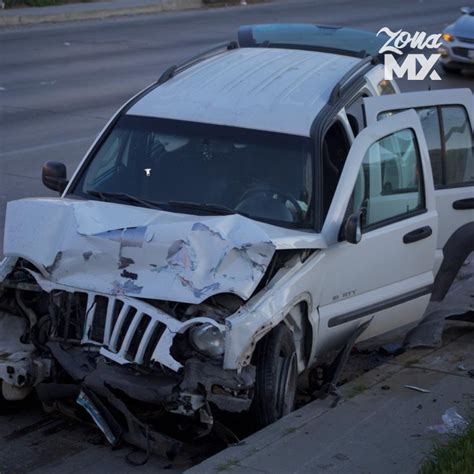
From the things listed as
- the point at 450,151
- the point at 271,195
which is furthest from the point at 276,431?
the point at 450,151

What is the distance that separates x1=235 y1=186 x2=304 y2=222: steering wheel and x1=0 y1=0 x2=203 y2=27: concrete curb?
2237 cm

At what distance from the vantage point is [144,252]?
6.12 meters

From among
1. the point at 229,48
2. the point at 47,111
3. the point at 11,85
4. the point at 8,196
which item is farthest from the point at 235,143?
the point at 11,85

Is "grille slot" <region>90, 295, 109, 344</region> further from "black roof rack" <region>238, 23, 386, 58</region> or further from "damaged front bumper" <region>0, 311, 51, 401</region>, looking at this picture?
"black roof rack" <region>238, 23, 386, 58</region>

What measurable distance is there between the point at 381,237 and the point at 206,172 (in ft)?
3.91

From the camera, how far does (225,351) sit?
5.77 metres

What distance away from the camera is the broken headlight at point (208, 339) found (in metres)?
5.81

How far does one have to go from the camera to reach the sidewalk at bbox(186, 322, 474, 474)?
5.64 metres

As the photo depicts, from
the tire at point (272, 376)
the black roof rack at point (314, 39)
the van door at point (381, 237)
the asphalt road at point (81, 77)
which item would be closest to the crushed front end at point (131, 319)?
the tire at point (272, 376)

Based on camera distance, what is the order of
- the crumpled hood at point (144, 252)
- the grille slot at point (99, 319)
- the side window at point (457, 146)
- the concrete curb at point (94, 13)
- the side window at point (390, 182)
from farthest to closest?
the concrete curb at point (94, 13) → the side window at point (457, 146) → the side window at point (390, 182) → the grille slot at point (99, 319) → the crumpled hood at point (144, 252)

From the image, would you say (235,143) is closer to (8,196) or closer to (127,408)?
(127,408)

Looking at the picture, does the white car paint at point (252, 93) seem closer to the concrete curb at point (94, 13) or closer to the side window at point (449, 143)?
the side window at point (449, 143)

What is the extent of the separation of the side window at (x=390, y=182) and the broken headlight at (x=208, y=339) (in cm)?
163

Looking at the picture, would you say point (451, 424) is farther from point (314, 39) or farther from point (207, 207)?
point (314, 39)
